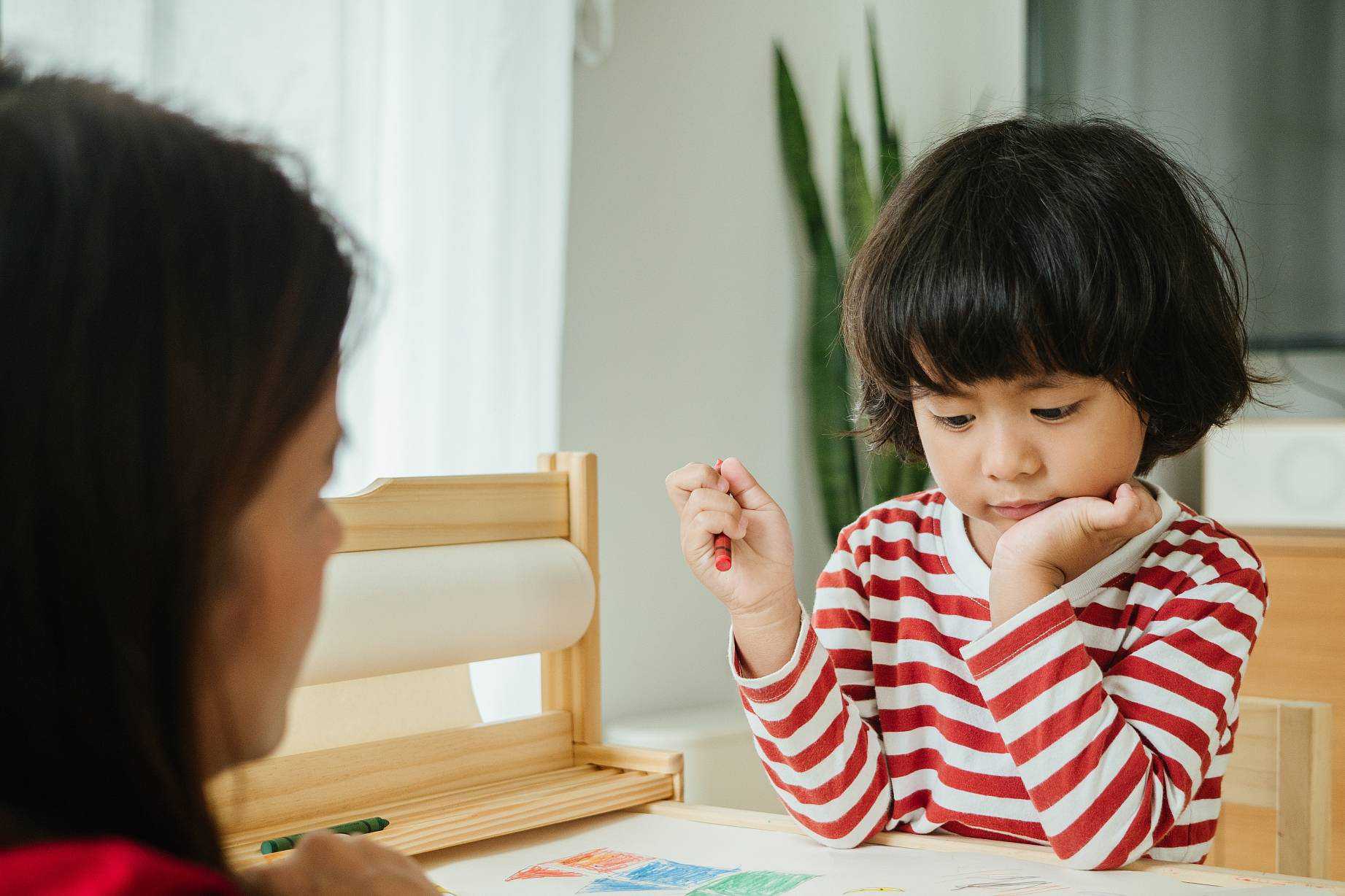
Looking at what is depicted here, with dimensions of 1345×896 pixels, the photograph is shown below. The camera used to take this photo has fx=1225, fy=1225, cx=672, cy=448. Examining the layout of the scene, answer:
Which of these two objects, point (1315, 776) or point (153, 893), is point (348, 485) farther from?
point (153, 893)

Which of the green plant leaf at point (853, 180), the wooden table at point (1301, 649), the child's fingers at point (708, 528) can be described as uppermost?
the green plant leaf at point (853, 180)

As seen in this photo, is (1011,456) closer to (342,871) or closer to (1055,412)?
(1055,412)

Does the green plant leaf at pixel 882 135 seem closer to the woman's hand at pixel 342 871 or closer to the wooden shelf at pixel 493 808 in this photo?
the wooden shelf at pixel 493 808

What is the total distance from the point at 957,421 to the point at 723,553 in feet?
0.61

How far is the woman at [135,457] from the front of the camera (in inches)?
10.4

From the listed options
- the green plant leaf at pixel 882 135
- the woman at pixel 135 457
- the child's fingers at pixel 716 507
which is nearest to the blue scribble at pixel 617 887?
the child's fingers at pixel 716 507

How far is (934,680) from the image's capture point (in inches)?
36.3

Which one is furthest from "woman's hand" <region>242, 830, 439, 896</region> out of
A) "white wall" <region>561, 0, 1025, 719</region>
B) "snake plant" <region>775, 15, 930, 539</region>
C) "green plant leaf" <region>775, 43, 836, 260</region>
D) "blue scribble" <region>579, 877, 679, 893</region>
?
"green plant leaf" <region>775, 43, 836, 260</region>

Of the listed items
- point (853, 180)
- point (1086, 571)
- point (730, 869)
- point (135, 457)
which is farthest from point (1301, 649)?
point (135, 457)

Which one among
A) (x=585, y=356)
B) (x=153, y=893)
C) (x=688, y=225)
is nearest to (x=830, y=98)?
(x=688, y=225)

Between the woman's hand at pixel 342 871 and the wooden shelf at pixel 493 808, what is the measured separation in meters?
0.39

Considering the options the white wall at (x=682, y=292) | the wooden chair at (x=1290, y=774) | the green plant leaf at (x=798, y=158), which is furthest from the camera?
the green plant leaf at (x=798, y=158)

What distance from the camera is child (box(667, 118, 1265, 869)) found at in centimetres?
79

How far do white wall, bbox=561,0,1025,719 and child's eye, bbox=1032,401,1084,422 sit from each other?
1.20 m
